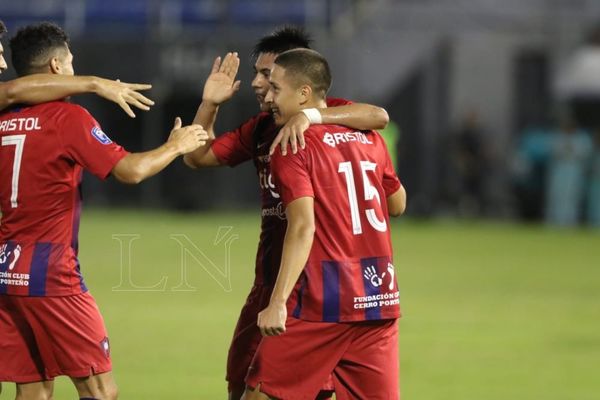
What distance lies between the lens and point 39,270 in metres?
6.49

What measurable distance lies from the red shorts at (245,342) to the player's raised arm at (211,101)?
31.8 inches

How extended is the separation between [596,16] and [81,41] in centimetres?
1166

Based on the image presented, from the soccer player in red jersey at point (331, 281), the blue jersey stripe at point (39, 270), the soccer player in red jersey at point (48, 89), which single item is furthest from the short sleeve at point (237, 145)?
the blue jersey stripe at point (39, 270)

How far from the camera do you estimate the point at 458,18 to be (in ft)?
95.4

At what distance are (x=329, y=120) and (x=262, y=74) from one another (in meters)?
0.94

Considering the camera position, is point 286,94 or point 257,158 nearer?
point 286,94

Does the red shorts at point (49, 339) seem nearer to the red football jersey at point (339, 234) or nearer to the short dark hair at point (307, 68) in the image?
the red football jersey at point (339, 234)

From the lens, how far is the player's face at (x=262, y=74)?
700 cm

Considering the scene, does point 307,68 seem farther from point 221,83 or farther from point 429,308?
point 429,308

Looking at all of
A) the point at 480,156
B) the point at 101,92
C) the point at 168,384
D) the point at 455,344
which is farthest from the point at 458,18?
the point at 101,92

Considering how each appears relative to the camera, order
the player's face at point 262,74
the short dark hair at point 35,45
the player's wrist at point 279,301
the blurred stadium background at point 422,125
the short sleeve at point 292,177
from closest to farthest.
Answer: the player's wrist at point 279,301, the short sleeve at point 292,177, the short dark hair at point 35,45, the player's face at point 262,74, the blurred stadium background at point 422,125

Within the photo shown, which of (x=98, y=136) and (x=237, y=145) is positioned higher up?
(x=98, y=136)

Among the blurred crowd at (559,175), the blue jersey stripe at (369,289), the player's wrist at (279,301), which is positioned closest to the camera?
the player's wrist at (279,301)

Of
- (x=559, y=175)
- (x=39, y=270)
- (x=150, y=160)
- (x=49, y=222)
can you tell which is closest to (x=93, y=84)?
(x=150, y=160)
